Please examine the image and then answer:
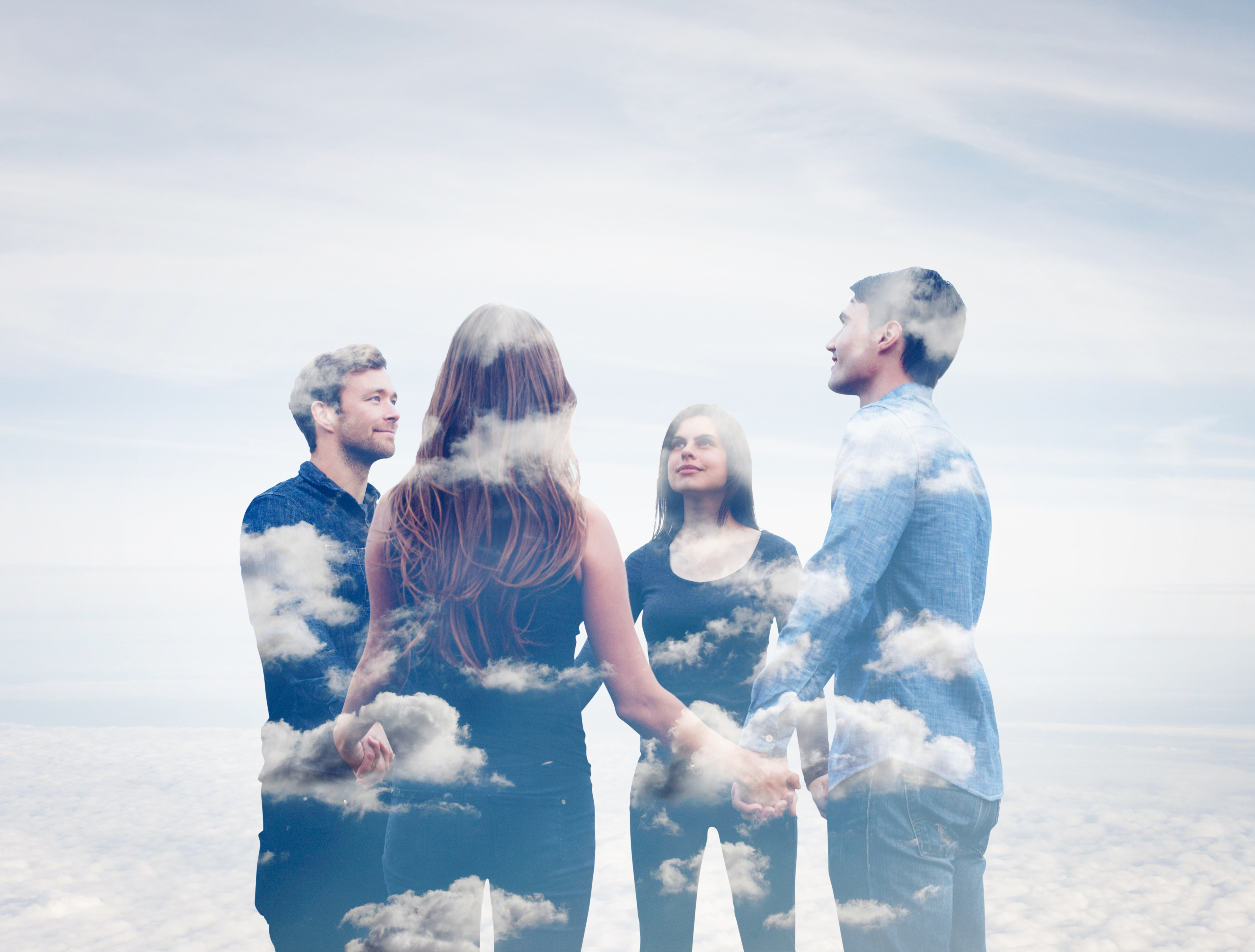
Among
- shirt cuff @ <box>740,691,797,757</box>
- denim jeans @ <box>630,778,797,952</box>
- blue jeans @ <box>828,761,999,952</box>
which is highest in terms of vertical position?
shirt cuff @ <box>740,691,797,757</box>

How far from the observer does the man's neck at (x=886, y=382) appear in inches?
157

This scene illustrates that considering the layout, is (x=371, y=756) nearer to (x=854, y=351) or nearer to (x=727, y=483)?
(x=727, y=483)

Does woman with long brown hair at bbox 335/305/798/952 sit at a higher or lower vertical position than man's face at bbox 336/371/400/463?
lower

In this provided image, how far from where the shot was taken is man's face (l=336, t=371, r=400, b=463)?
482cm

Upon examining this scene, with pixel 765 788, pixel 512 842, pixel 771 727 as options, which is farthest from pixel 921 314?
Result: pixel 512 842

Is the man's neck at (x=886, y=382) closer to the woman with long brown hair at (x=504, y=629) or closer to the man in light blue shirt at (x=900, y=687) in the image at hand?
the man in light blue shirt at (x=900, y=687)

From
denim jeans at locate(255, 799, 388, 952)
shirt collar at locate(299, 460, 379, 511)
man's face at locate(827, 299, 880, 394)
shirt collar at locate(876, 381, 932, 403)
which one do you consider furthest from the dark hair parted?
denim jeans at locate(255, 799, 388, 952)

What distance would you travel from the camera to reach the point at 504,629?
353 cm

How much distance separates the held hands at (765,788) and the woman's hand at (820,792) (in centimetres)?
6

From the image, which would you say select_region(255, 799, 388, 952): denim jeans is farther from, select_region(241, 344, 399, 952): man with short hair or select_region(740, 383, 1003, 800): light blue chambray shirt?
select_region(740, 383, 1003, 800): light blue chambray shirt

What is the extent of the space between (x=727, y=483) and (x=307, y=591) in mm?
2278

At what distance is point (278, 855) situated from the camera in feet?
14.8

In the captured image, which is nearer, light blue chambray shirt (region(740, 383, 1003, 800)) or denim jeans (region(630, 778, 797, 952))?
light blue chambray shirt (region(740, 383, 1003, 800))

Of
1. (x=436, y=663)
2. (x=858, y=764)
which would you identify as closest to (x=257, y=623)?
(x=436, y=663)
